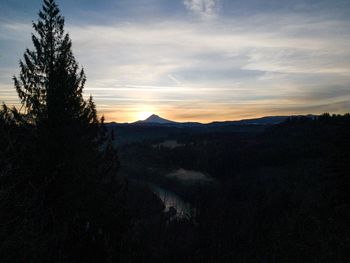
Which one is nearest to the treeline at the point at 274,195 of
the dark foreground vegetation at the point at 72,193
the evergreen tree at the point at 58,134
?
the dark foreground vegetation at the point at 72,193

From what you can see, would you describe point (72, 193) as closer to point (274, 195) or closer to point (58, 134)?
point (58, 134)

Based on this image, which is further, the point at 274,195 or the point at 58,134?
the point at 274,195

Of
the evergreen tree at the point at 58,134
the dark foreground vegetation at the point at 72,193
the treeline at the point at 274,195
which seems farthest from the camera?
the evergreen tree at the point at 58,134

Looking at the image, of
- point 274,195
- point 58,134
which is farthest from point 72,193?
point 274,195

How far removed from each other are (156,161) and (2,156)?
13608 centimetres

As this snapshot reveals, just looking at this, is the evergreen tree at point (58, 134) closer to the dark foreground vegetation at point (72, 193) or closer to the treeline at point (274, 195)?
the dark foreground vegetation at point (72, 193)

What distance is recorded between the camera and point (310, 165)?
303 ft

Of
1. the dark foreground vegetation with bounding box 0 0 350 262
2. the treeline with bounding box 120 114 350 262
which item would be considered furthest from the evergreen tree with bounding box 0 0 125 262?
the treeline with bounding box 120 114 350 262

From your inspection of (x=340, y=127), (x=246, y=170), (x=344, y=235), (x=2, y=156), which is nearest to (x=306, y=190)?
(x=246, y=170)

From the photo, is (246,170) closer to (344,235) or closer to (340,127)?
(340,127)

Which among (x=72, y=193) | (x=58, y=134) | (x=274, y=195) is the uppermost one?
(x=58, y=134)

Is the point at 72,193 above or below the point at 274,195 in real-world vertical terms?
above

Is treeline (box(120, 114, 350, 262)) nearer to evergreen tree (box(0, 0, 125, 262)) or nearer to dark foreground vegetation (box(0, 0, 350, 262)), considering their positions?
dark foreground vegetation (box(0, 0, 350, 262))

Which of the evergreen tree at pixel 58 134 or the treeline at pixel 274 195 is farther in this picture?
the evergreen tree at pixel 58 134
